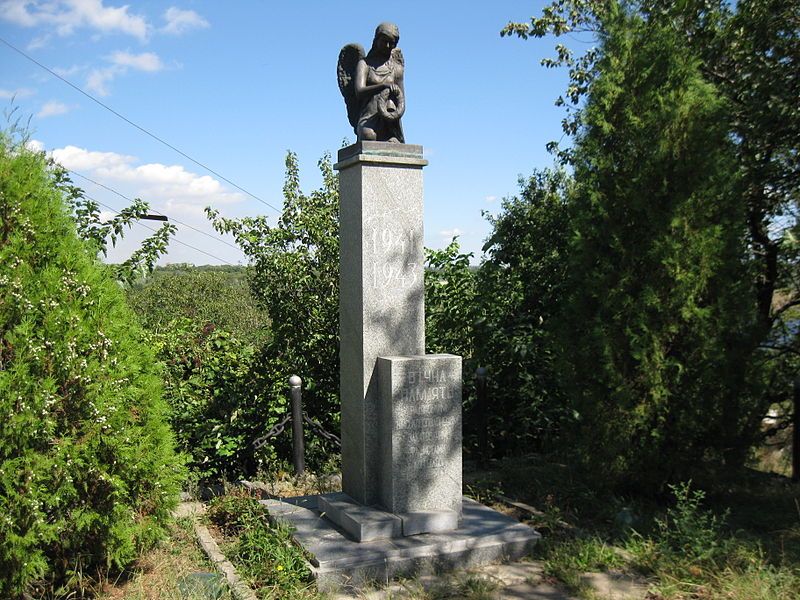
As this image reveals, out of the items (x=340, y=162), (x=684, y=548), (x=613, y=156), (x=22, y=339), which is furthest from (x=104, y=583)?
(x=613, y=156)

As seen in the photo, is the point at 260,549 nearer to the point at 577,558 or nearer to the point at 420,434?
the point at 420,434

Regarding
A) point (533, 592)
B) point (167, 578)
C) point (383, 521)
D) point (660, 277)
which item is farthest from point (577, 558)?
point (167, 578)

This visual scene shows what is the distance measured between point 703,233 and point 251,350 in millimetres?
4626

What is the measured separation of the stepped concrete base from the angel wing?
3116mm

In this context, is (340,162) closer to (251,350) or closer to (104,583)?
(251,350)

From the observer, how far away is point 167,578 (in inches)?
164

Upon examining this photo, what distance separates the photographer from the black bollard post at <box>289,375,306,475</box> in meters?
6.56

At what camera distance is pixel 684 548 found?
455cm

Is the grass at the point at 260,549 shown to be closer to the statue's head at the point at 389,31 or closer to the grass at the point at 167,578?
the grass at the point at 167,578

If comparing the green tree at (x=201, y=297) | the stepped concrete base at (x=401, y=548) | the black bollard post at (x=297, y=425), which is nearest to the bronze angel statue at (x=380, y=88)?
the black bollard post at (x=297, y=425)

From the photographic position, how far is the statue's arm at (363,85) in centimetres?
530

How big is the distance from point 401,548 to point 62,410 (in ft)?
7.53

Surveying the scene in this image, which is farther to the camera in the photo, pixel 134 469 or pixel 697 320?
pixel 697 320

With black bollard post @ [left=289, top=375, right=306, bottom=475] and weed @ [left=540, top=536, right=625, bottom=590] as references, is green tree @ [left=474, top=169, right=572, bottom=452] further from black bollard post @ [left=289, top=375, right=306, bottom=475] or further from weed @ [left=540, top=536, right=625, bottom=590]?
weed @ [left=540, top=536, right=625, bottom=590]
